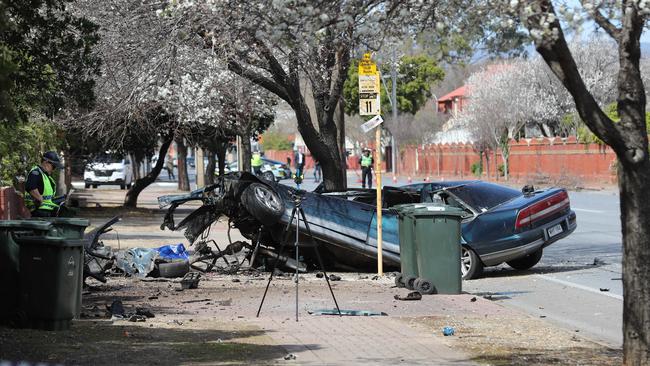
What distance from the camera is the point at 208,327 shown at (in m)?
10.2

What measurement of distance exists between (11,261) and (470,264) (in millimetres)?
7133

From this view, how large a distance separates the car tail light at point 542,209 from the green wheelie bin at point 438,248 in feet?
5.95

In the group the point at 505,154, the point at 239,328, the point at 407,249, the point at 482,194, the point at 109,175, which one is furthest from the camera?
the point at 505,154

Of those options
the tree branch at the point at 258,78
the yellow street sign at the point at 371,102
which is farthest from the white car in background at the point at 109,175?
the yellow street sign at the point at 371,102

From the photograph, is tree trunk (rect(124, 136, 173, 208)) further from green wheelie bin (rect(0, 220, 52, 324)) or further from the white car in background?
green wheelie bin (rect(0, 220, 52, 324))

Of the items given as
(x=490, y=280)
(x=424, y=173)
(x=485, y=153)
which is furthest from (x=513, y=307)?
(x=424, y=173)

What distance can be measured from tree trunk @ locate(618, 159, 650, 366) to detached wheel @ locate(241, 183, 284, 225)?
7602 mm

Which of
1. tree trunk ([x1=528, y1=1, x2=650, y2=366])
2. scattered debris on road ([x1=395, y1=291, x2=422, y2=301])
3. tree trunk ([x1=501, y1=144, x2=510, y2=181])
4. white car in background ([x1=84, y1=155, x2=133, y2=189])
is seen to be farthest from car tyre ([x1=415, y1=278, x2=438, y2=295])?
tree trunk ([x1=501, y1=144, x2=510, y2=181])

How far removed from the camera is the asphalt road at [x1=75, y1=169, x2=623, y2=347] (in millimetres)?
11000

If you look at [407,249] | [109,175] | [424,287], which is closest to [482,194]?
[407,249]

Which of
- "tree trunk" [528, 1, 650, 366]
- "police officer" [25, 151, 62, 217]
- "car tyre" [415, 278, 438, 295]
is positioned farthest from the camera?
"police officer" [25, 151, 62, 217]

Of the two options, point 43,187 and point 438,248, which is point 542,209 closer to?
point 438,248

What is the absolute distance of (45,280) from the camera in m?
9.08

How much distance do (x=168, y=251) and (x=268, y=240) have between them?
145 cm
